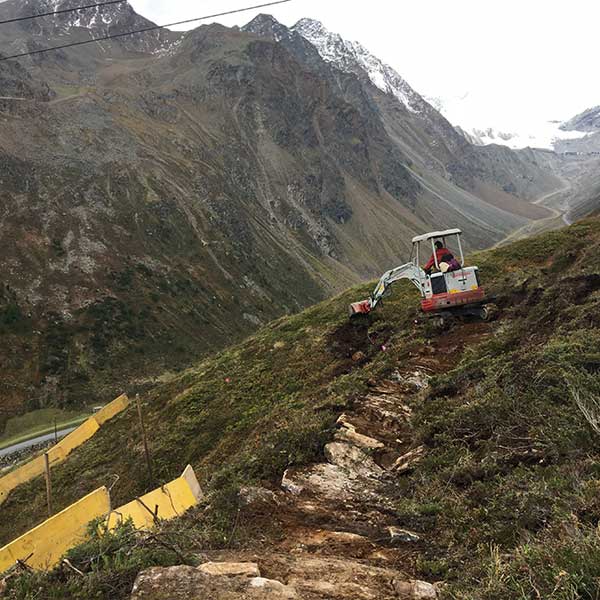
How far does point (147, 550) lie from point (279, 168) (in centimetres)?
17138

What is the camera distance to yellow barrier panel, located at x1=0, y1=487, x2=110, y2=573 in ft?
36.7

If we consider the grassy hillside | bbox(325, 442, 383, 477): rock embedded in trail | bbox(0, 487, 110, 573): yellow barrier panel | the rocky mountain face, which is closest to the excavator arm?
the grassy hillside

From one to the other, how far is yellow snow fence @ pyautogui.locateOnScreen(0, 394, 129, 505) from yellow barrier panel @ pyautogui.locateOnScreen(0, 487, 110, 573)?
15711 mm

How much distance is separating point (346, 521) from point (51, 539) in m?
7.88

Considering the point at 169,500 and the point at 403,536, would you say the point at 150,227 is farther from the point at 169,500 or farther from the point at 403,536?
the point at 403,536

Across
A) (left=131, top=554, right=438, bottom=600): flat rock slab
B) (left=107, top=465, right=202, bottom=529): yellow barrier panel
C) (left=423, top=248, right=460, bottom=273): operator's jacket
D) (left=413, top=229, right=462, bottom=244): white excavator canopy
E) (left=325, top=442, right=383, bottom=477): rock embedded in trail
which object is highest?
(left=413, top=229, right=462, bottom=244): white excavator canopy

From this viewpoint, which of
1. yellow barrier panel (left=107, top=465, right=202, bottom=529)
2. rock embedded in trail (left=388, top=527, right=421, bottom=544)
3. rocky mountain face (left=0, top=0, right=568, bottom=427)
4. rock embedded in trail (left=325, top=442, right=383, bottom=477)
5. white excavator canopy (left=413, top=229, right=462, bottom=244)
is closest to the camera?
rock embedded in trail (left=388, top=527, right=421, bottom=544)

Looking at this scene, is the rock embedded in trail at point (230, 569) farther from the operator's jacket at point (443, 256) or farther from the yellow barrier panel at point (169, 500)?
the operator's jacket at point (443, 256)

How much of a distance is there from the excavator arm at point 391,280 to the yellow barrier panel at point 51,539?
13.1 m

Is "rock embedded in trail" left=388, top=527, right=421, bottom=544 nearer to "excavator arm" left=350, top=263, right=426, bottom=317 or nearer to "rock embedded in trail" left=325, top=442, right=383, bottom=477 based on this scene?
"rock embedded in trail" left=325, top=442, right=383, bottom=477

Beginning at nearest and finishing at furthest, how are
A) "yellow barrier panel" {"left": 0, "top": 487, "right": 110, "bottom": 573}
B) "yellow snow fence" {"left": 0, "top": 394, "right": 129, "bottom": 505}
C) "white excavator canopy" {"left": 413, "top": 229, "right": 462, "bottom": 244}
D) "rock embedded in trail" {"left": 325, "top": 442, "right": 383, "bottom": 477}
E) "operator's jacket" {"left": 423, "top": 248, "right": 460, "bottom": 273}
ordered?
1. "rock embedded in trail" {"left": 325, "top": 442, "right": 383, "bottom": 477}
2. "yellow barrier panel" {"left": 0, "top": 487, "right": 110, "bottom": 573}
3. "white excavator canopy" {"left": 413, "top": 229, "right": 462, "bottom": 244}
4. "operator's jacket" {"left": 423, "top": 248, "right": 460, "bottom": 273}
5. "yellow snow fence" {"left": 0, "top": 394, "right": 129, "bottom": 505}

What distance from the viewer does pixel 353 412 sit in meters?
12.0

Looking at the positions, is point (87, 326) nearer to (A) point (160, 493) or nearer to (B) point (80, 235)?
(B) point (80, 235)

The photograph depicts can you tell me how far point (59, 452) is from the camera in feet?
95.3
